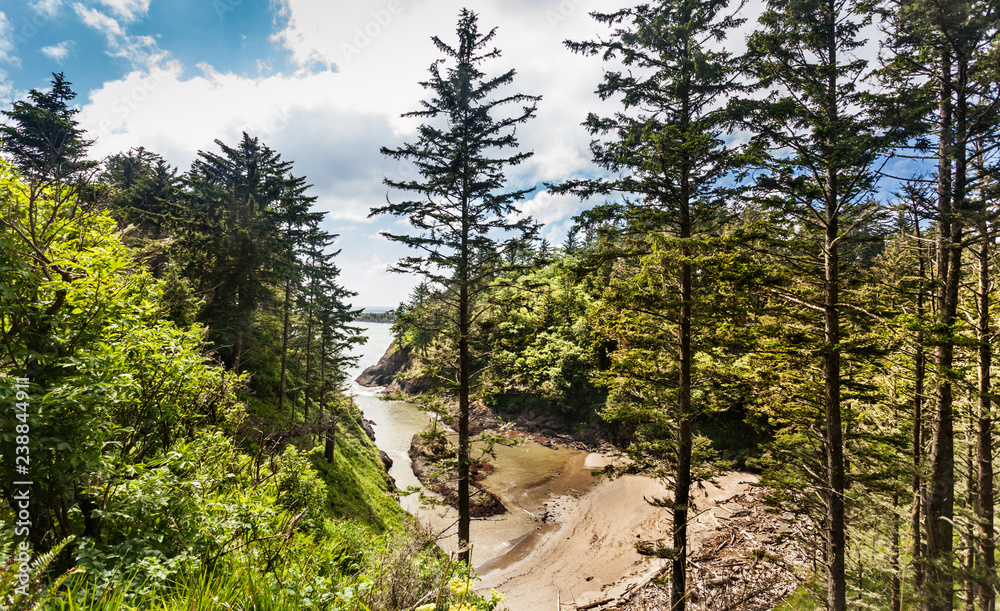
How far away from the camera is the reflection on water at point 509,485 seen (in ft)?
55.8

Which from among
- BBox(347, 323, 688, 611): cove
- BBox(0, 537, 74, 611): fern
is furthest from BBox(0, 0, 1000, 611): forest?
BBox(347, 323, 688, 611): cove

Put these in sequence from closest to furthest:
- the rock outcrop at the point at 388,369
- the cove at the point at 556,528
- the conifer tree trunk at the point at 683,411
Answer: the conifer tree trunk at the point at 683,411
the cove at the point at 556,528
the rock outcrop at the point at 388,369

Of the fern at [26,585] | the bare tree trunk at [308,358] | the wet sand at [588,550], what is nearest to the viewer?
the fern at [26,585]

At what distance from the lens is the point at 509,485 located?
2247 centimetres

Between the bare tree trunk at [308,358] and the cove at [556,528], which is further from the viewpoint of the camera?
the bare tree trunk at [308,358]

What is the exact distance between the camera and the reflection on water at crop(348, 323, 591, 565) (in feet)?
55.8

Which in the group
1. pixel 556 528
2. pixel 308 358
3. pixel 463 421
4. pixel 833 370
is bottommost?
pixel 556 528

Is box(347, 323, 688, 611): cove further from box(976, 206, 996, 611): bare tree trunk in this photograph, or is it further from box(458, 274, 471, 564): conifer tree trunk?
box(976, 206, 996, 611): bare tree trunk

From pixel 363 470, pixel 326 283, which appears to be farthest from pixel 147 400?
pixel 363 470

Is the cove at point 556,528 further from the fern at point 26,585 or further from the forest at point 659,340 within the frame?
the fern at point 26,585

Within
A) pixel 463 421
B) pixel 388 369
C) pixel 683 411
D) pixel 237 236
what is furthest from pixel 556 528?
pixel 388 369

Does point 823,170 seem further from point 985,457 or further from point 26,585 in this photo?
point 26,585

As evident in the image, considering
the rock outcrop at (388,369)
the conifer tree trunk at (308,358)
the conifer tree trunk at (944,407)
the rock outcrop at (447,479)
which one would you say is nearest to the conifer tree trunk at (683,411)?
the conifer tree trunk at (944,407)

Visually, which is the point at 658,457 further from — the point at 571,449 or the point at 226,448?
the point at 571,449
